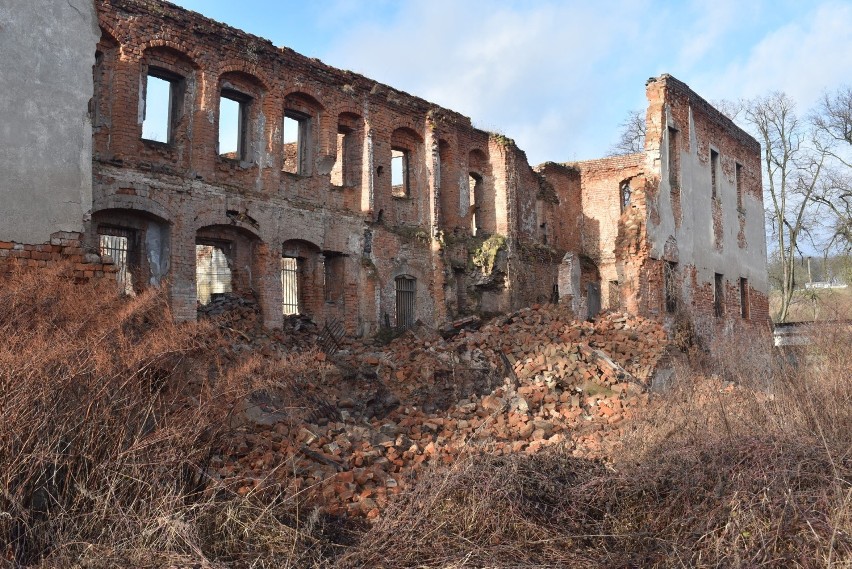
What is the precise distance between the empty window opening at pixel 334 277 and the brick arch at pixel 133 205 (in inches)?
178

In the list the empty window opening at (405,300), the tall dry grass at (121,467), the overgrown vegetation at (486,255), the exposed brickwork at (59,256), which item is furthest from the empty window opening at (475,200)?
the tall dry grass at (121,467)

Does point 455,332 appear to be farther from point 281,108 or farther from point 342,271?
point 281,108

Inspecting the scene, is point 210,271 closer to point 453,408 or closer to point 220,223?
point 220,223

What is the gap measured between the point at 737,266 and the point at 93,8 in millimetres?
19557

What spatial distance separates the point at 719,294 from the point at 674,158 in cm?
469

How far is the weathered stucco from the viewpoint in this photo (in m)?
9.75

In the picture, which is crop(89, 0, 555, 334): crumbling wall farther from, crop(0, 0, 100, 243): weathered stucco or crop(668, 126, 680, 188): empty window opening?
crop(668, 126, 680, 188): empty window opening

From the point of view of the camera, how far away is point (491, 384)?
13891 mm

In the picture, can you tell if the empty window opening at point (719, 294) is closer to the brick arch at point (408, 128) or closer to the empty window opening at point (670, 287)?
the empty window opening at point (670, 287)

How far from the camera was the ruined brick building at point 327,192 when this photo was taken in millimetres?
10336

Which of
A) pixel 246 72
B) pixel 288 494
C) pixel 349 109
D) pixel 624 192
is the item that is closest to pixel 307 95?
pixel 349 109

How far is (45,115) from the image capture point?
1009cm

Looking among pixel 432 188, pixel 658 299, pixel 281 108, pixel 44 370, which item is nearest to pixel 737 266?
pixel 658 299

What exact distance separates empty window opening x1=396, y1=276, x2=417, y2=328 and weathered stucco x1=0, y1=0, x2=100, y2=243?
9.88 metres
